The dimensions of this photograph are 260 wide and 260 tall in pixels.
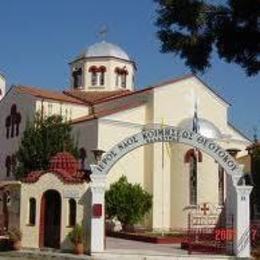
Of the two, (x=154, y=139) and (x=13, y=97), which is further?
(x=13, y=97)

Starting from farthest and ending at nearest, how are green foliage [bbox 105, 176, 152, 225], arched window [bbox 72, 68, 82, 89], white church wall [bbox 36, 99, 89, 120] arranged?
arched window [bbox 72, 68, 82, 89] → white church wall [bbox 36, 99, 89, 120] → green foliage [bbox 105, 176, 152, 225]

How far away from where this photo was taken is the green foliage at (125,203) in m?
37.4

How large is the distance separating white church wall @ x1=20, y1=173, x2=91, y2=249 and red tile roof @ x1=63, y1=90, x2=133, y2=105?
1874cm

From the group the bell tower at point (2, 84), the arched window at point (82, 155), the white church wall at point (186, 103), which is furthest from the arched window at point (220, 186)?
the bell tower at point (2, 84)

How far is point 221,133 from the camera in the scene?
143 ft

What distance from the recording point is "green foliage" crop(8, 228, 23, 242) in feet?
92.3

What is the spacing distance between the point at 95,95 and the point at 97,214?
23664mm

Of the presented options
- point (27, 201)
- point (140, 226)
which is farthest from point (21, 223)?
A: point (140, 226)

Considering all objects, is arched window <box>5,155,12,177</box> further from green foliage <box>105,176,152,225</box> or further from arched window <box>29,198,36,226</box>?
arched window <box>29,198,36,226</box>

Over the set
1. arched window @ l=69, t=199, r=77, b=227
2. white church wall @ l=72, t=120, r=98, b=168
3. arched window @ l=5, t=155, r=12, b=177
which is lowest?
arched window @ l=69, t=199, r=77, b=227

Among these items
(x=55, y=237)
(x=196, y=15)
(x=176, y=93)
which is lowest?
(x=55, y=237)

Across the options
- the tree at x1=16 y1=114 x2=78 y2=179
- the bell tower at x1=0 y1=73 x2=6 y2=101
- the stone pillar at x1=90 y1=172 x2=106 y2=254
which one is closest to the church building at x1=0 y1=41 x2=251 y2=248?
the stone pillar at x1=90 y1=172 x2=106 y2=254

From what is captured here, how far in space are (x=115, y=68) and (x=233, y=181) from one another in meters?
25.5

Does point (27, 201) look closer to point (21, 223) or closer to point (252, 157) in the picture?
point (21, 223)
